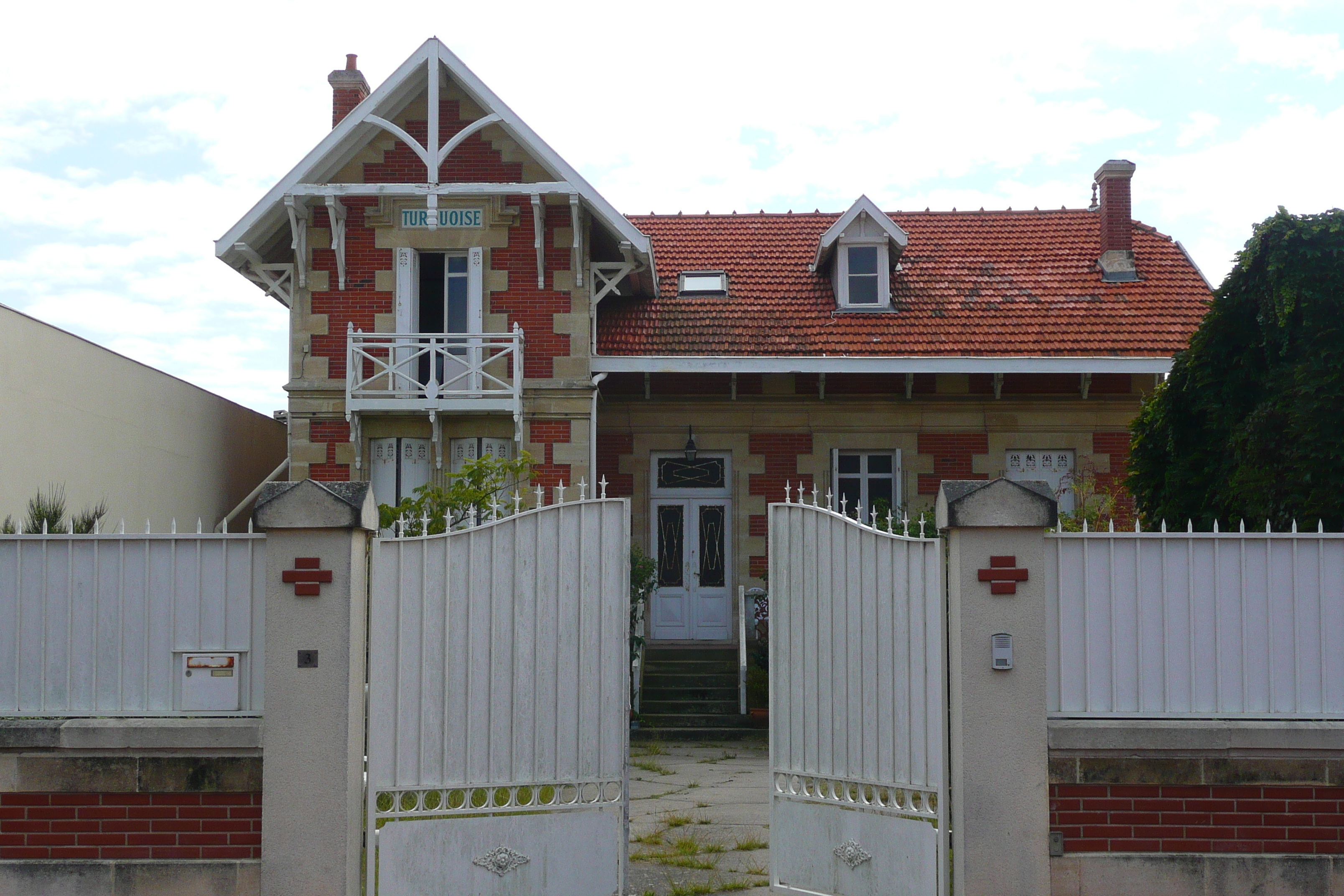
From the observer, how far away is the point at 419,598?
6.00 m

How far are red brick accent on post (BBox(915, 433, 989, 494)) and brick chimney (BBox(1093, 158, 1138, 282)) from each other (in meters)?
3.36

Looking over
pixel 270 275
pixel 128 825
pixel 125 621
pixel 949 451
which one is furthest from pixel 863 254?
pixel 128 825

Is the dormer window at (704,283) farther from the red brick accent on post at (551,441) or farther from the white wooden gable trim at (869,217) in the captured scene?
the red brick accent on post at (551,441)

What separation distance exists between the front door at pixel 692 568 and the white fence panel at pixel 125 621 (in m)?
10.5

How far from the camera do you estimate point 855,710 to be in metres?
6.14

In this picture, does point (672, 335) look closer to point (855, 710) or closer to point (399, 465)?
point (399, 465)

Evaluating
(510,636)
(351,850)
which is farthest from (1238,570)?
(351,850)

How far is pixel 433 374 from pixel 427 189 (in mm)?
2302

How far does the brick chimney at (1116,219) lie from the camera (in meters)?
17.4

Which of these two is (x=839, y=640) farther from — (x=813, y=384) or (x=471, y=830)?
(x=813, y=384)

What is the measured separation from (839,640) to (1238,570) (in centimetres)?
201

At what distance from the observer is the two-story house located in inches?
581

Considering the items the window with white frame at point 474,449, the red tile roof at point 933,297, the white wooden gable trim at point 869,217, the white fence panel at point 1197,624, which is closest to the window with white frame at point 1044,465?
the red tile roof at point 933,297

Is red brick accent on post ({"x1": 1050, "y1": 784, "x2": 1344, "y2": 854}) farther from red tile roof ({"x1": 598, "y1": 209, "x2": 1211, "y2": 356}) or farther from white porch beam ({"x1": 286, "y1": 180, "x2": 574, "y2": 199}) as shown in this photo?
white porch beam ({"x1": 286, "y1": 180, "x2": 574, "y2": 199})
